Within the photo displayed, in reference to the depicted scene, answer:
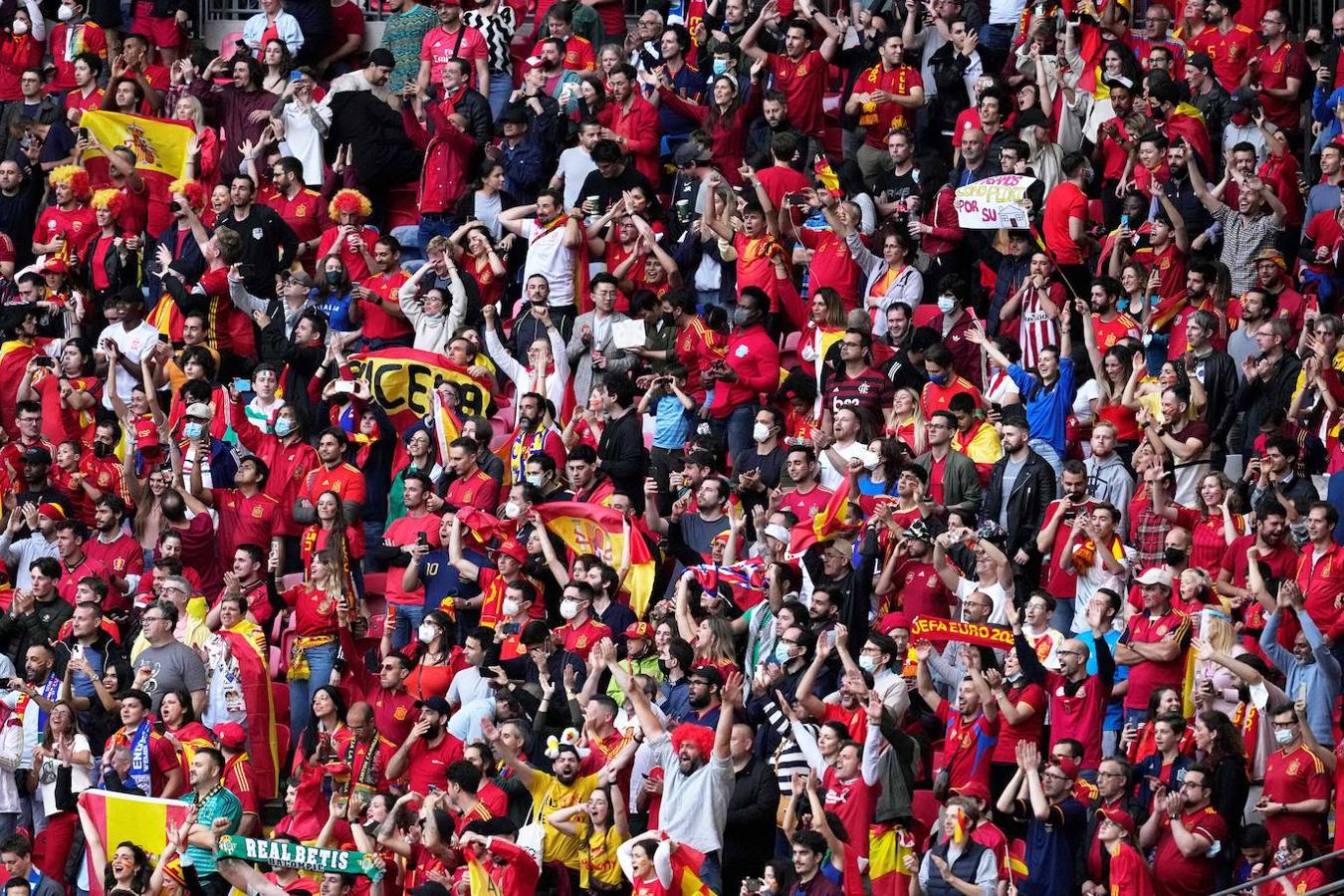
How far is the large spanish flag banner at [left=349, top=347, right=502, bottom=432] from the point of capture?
1978cm

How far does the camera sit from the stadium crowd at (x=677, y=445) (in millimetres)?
15555

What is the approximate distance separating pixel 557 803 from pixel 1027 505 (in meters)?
3.40

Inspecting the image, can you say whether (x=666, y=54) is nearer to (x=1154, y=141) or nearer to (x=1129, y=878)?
(x=1154, y=141)

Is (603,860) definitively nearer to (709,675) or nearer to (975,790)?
(709,675)

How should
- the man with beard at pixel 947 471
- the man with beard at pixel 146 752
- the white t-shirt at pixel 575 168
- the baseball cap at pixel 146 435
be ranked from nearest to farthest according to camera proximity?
the man with beard at pixel 146 752 < the man with beard at pixel 947 471 < the baseball cap at pixel 146 435 < the white t-shirt at pixel 575 168

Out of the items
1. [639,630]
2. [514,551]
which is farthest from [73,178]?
[639,630]

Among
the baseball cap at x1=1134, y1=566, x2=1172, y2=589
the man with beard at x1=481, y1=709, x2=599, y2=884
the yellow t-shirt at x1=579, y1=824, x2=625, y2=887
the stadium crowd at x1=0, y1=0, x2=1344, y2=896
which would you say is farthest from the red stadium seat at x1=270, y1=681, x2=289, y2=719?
the baseball cap at x1=1134, y1=566, x2=1172, y2=589

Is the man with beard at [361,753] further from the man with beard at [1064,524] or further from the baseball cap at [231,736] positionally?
the man with beard at [1064,524]

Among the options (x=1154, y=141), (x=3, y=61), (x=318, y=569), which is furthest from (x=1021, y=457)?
(x=3, y=61)

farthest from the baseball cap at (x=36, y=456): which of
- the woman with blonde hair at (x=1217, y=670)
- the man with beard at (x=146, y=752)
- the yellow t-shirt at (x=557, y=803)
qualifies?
the woman with blonde hair at (x=1217, y=670)

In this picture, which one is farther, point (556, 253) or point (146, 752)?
point (556, 253)

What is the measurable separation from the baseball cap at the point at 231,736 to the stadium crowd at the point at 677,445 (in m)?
0.03

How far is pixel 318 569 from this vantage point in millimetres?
18250

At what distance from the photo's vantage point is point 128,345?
20750mm
